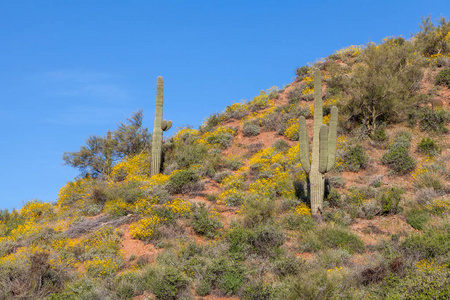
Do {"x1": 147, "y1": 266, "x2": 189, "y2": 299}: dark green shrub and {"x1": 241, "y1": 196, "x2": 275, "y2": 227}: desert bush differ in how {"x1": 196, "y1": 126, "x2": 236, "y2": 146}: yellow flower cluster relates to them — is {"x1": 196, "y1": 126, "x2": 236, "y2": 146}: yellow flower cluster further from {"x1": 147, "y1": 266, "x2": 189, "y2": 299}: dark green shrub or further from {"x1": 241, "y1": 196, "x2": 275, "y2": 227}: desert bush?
{"x1": 147, "y1": 266, "x2": 189, "y2": 299}: dark green shrub

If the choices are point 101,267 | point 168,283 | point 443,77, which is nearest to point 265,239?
point 168,283

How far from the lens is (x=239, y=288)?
9.16 m

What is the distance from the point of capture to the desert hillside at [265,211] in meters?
9.15

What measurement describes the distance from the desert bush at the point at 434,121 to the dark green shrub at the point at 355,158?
4.25 m

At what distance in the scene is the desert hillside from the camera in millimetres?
9148

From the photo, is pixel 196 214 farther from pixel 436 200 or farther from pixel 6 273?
pixel 436 200

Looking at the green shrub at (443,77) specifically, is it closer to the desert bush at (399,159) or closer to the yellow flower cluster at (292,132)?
the desert bush at (399,159)

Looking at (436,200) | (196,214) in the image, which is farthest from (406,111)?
(196,214)

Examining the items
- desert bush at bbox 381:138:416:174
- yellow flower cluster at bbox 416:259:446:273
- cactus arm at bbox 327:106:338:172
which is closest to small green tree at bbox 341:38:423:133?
desert bush at bbox 381:138:416:174

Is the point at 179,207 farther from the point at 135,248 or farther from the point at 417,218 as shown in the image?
the point at 417,218

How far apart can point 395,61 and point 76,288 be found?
20169 millimetres

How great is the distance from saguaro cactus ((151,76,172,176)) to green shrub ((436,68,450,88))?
16285mm

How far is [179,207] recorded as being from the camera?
1405cm

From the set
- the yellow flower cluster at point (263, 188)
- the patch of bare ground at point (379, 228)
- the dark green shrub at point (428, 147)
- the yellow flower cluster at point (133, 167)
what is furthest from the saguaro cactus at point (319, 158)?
the yellow flower cluster at point (133, 167)
